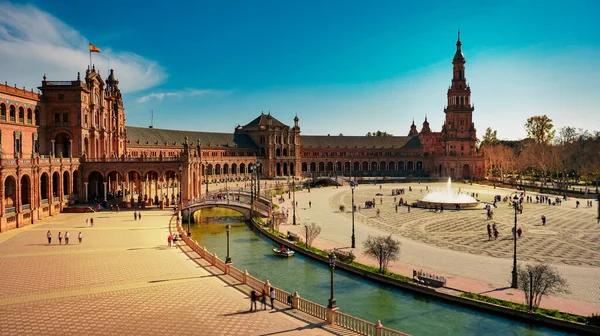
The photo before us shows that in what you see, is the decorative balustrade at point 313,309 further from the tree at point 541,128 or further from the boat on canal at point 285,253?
the tree at point 541,128

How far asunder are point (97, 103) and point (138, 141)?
89.7ft

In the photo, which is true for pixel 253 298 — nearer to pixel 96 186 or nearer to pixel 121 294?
pixel 121 294

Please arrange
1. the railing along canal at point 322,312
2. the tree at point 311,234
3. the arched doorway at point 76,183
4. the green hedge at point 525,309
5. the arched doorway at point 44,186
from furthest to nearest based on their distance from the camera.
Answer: the arched doorway at point 76,183 < the arched doorway at point 44,186 < the tree at point 311,234 < the green hedge at point 525,309 < the railing along canal at point 322,312

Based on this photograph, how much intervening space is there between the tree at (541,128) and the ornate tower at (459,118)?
681 inches

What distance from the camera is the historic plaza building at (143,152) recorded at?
170ft

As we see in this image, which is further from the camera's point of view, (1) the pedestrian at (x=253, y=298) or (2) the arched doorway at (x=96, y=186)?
(2) the arched doorway at (x=96, y=186)

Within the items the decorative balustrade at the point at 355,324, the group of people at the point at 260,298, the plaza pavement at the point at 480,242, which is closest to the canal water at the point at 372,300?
the plaza pavement at the point at 480,242

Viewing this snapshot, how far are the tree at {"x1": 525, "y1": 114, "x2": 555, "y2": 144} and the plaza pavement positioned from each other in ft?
199

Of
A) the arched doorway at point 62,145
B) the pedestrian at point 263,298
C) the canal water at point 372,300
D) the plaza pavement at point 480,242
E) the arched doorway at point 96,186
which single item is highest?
the arched doorway at point 62,145

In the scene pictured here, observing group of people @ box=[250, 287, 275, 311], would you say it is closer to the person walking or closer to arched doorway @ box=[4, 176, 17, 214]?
the person walking

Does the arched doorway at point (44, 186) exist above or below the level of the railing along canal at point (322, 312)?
above

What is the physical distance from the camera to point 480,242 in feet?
133

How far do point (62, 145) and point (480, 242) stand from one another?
59.0 m

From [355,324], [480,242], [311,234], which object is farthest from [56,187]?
[480,242]
